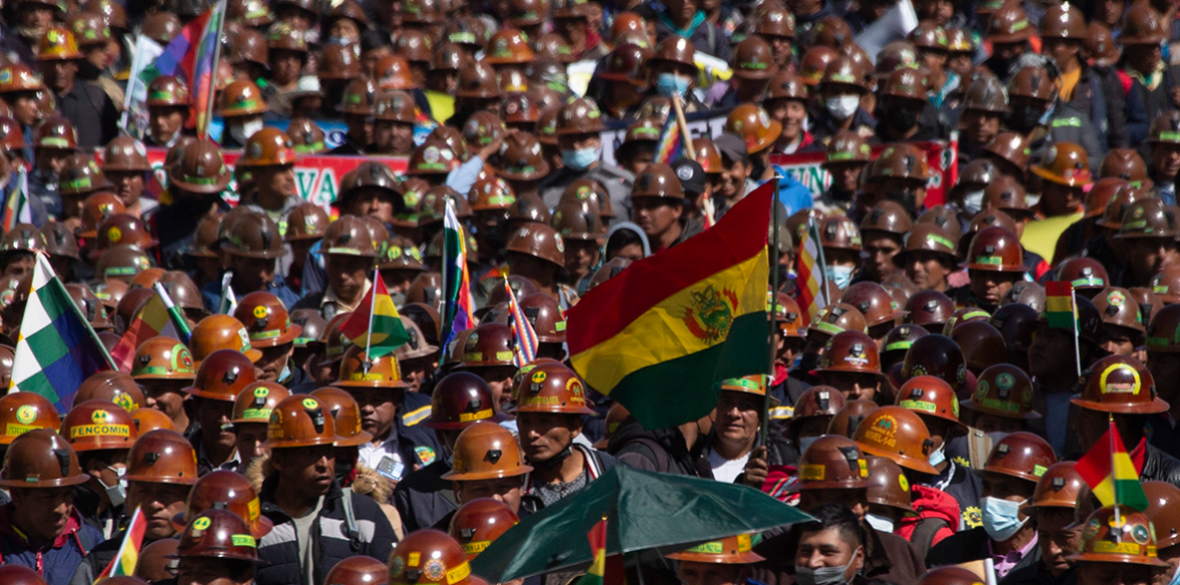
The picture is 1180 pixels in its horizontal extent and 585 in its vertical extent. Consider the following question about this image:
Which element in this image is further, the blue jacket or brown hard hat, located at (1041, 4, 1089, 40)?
brown hard hat, located at (1041, 4, 1089, 40)

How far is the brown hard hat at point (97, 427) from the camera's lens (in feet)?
36.4

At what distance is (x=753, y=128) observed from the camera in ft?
58.6

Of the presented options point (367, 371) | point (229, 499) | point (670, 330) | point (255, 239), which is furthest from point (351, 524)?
point (255, 239)

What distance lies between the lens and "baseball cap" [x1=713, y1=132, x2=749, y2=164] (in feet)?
55.6

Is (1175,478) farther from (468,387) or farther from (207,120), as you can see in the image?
(207,120)

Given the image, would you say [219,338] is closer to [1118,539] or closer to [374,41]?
[1118,539]

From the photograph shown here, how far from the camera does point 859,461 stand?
31.6ft

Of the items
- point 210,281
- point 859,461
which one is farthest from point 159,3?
point 859,461

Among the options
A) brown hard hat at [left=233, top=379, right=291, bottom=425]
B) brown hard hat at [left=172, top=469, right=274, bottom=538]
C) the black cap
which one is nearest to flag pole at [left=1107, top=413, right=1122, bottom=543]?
brown hard hat at [left=172, top=469, right=274, bottom=538]

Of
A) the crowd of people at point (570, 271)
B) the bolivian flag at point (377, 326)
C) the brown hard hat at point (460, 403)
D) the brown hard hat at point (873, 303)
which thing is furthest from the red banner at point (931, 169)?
the brown hard hat at point (460, 403)

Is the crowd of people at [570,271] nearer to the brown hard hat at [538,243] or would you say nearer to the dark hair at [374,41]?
the brown hard hat at [538,243]

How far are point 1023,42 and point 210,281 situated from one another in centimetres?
933

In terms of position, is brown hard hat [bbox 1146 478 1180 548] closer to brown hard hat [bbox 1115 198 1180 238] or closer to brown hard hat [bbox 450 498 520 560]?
brown hard hat [bbox 450 498 520 560]

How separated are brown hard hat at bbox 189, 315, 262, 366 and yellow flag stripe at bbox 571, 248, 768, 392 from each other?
5228mm
